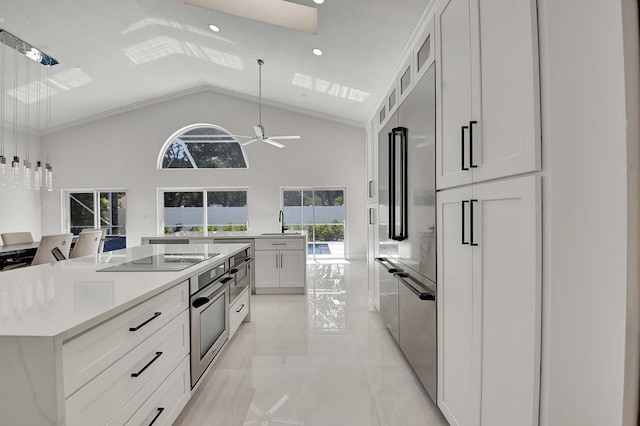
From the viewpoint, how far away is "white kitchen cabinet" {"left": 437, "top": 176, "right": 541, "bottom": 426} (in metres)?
0.99

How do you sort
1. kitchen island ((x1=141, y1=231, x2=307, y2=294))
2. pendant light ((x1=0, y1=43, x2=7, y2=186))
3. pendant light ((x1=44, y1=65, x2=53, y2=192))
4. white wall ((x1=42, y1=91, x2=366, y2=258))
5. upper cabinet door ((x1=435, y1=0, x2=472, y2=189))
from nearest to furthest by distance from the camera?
upper cabinet door ((x1=435, y1=0, x2=472, y2=189)) < pendant light ((x1=0, y1=43, x2=7, y2=186)) < pendant light ((x1=44, y1=65, x2=53, y2=192)) < kitchen island ((x1=141, y1=231, x2=307, y2=294)) < white wall ((x1=42, y1=91, x2=366, y2=258))

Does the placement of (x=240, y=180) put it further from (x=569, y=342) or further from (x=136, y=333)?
(x=569, y=342)

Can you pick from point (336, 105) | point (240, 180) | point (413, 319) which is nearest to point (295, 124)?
point (336, 105)

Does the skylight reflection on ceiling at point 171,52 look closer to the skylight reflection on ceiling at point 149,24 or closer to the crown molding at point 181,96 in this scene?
the skylight reflection on ceiling at point 149,24

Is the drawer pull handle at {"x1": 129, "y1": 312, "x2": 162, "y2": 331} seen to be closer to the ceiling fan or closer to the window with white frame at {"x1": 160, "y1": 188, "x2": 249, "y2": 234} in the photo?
the ceiling fan

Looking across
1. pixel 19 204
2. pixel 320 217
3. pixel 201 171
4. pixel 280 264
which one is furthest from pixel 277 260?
pixel 19 204

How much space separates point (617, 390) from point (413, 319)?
1.34 metres

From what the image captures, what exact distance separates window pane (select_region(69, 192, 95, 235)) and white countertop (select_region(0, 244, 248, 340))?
7284mm

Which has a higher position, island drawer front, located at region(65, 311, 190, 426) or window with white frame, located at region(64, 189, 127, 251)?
window with white frame, located at region(64, 189, 127, 251)

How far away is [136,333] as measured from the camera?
122cm

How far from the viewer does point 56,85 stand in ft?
19.5

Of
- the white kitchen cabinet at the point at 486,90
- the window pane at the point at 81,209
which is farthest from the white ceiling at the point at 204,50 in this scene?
the window pane at the point at 81,209

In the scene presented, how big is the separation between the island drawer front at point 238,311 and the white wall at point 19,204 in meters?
7.16

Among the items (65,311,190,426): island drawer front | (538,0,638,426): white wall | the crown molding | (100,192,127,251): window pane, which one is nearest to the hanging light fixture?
the crown molding
